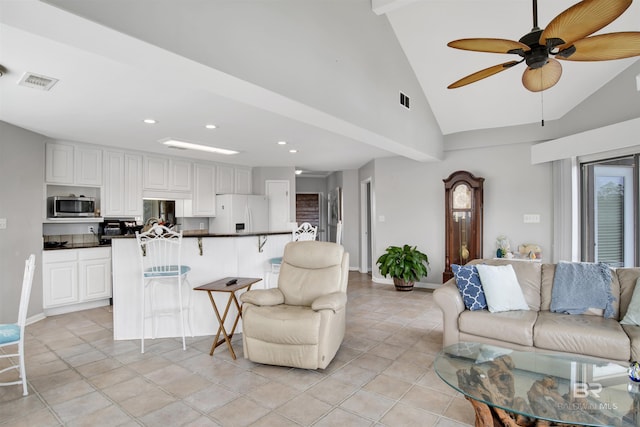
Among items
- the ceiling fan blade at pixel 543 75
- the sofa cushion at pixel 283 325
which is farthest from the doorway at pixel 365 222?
the ceiling fan blade at pixel 543 75

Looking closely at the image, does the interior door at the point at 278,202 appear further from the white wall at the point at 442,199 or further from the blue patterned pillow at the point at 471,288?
the blue patterned pillow at the point at 471,288

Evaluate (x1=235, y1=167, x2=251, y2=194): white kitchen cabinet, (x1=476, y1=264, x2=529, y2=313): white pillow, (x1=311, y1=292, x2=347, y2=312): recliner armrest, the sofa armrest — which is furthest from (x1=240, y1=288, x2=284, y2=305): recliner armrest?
(x1=235, y1=167, x2=251, y2=194): white kitchen cabinet

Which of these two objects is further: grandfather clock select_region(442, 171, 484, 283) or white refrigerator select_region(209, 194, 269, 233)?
white refrigerator select_region(209, 194, 269, 233)

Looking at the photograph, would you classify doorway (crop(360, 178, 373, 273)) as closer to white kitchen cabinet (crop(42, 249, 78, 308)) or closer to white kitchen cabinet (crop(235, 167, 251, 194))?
white kitchen cabinet (crop(235, 167, 251, 194))

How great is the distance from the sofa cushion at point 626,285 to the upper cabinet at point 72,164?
251 inches

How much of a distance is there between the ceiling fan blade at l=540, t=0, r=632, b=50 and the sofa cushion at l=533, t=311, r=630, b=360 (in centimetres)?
197

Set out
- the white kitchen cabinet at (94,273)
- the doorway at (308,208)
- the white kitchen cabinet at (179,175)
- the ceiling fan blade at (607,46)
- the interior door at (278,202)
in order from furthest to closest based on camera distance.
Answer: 1. the doorway at (308,208)
2. the interior door at (278,202)
3. the white kitchen cabinet at (179,175)
4. the white kitchen cabinet at (94,273)
5. the ceiling fan blade at (607,46)

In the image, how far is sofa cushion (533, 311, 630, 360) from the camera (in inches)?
93.8

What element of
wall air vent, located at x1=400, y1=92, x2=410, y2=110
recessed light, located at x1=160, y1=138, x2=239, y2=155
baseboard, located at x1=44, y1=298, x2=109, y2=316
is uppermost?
wall air vent, located at x1=400, y1=92, x2=410, y2=110

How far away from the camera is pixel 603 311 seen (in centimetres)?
281

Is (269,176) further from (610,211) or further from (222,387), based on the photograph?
(610,211)

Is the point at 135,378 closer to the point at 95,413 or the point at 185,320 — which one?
the point at 95,413

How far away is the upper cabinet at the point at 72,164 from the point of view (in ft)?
15.6

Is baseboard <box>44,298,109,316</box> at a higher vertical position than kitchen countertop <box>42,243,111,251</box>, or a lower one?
lower
